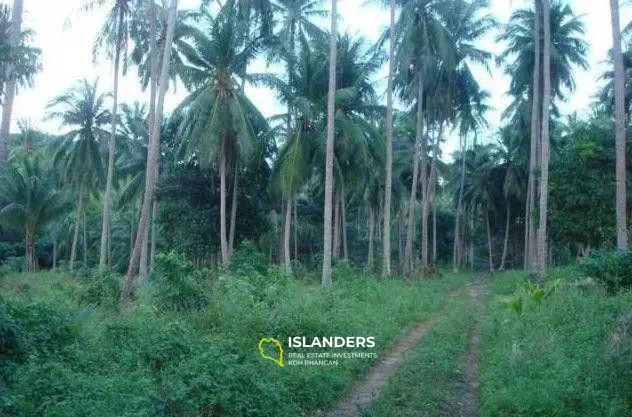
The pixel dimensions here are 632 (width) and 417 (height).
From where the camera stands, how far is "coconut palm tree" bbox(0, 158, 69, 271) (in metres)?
32.3

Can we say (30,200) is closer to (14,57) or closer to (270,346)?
(14,57)

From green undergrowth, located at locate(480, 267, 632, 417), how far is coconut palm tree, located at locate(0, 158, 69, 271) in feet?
94.6

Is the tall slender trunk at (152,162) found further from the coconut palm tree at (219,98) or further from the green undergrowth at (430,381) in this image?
the green undergrowth at (430,381)

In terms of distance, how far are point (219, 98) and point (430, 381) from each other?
1668cm

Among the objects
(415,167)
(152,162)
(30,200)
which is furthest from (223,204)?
(30,200)

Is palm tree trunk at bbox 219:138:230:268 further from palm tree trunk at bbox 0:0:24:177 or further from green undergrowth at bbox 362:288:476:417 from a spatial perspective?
green undergrowth at bbox 362:288:476:417

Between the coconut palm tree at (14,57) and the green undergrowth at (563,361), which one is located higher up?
the coconut palm tree at (14,57)

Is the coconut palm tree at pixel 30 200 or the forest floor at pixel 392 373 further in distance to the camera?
the coconut palm tree at pixel 30 200

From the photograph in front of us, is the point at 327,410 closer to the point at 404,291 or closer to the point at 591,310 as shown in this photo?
the point at 591,310

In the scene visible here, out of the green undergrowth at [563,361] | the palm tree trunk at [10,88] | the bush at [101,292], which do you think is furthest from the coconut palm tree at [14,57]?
the green undergrowth at [563,361]

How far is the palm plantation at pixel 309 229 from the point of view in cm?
693

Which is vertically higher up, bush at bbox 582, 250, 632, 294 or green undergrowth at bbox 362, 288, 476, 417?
bush at bbox 582, 250, 632, 294

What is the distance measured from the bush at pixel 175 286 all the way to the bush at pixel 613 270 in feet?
26.6

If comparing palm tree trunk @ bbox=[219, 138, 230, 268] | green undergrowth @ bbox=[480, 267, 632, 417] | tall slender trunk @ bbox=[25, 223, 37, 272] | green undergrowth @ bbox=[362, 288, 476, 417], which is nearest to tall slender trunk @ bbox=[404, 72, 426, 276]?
palm tree trunk @ bbox=[219, 138, 230, 268]
